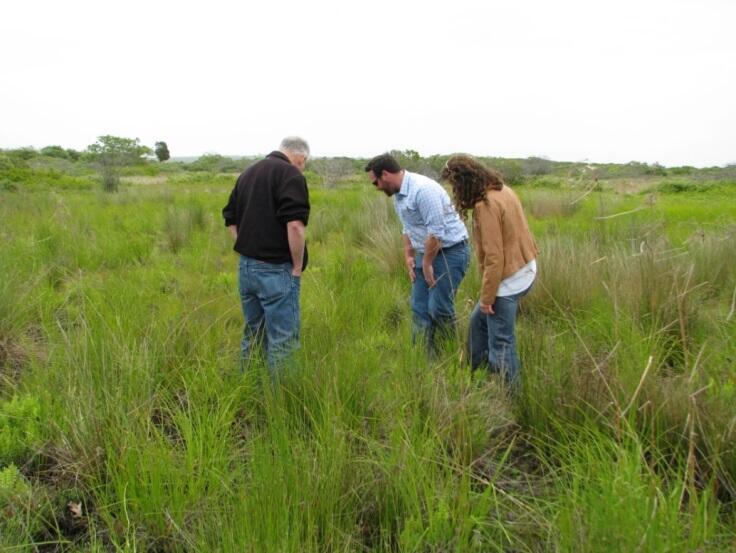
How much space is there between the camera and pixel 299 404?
2.83 meters

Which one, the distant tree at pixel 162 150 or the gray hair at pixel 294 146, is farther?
the distant tree at pixel 162 150

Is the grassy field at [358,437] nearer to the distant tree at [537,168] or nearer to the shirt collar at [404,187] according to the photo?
the shirt collar at [404,187]

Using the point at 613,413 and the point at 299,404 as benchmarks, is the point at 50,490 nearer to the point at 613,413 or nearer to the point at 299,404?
the point at 299,404

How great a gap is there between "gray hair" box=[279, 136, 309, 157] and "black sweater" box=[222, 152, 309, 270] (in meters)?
0.17

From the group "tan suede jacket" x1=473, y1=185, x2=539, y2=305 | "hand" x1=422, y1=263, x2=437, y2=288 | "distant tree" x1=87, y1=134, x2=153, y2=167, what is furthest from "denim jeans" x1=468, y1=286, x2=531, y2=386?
"distant tree" x1=87, y1=134, x2=153, y2=167

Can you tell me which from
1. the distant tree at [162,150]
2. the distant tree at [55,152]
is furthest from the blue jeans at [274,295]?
the distant tree at [162,150]

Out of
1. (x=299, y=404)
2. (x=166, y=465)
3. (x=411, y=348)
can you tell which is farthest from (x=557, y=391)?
(x=166, y=465)

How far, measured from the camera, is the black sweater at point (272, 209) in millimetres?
3686

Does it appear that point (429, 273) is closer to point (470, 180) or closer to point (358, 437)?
point (470, 180)

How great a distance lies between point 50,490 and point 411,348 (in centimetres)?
194

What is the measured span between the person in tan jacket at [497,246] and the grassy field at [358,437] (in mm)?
206

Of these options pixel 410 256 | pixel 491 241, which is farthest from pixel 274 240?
pixel 410 256

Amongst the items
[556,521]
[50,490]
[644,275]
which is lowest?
[50,490]

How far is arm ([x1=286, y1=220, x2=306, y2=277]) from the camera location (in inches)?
145
